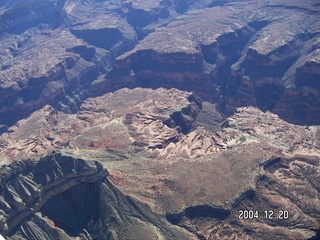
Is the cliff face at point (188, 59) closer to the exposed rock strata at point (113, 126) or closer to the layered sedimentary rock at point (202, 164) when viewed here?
the exposed rock strata at point (113, 126)

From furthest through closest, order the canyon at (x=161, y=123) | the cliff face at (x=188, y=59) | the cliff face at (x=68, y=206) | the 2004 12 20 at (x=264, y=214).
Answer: the cliff face at (x=188, y=59) < the canyon at (x=161, y=123) < the cliff face at (x=68, y=206) < the 2004 12 20 at (x=264, y=214)

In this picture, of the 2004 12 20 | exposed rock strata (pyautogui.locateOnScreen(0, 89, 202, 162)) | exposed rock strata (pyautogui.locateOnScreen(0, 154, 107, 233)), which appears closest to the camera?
the 2004 12 20

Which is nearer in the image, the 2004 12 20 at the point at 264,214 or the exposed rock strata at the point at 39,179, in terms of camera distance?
the 2004 12 20 at the point at 264,214

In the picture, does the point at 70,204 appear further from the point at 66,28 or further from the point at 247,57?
the point at 66,28

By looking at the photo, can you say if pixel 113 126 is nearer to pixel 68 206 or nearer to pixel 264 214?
pixel 68 206

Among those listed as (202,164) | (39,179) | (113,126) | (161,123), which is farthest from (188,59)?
(39,179)

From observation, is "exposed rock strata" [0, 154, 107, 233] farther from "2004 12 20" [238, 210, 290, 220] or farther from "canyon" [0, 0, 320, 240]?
"2004 12 20" [238, 210, 290, 220]

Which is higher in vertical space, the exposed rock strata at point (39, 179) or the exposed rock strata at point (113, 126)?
the exposed rock strata at point (39, 179)

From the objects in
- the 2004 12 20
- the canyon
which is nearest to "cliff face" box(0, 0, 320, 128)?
the canyon

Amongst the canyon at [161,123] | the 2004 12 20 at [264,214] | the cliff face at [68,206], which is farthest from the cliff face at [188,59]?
the cliff face at [68,206]

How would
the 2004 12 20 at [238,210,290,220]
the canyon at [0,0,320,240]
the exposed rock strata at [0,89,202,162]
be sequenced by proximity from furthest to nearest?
1. the exposed rock strata at [0,89,202,162]
2. the canyon at [0,0,320,240]
3. the 2004 12 20 at [238,210,290,220]
